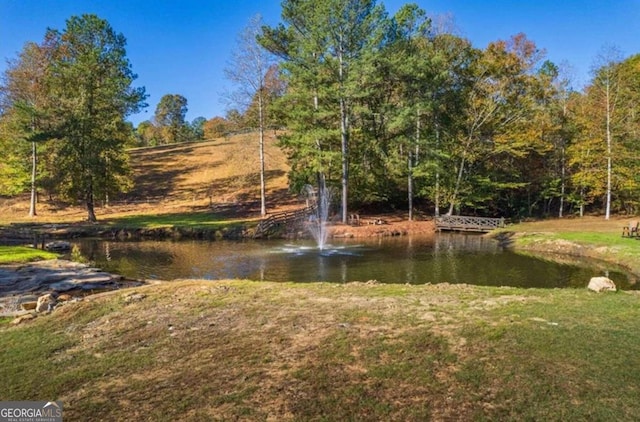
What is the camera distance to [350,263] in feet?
60.5

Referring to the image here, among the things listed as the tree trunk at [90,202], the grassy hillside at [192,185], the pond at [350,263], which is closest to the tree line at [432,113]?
the grassy hillside at [192,185]

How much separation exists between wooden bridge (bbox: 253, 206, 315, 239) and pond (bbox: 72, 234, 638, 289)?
255 cm

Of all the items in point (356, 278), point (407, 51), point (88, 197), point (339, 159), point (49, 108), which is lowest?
point (356, 278)

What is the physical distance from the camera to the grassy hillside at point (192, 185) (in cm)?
3916

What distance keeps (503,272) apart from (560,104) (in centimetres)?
2699

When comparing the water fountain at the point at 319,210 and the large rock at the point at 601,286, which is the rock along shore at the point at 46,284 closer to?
the large rock at the point at 601,286

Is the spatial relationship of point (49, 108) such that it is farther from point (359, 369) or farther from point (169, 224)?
point (359, 369)

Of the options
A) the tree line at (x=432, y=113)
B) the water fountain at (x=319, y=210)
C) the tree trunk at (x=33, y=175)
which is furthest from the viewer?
the tree trunk at (x=33, y=175)

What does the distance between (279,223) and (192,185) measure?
2218 cm

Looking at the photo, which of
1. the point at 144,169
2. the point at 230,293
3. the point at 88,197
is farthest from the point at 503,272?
the point at 144,169

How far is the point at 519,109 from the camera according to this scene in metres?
34.2

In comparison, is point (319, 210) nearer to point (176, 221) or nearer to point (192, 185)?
point (176, 221)

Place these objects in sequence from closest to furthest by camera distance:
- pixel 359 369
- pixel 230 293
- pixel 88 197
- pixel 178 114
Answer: pixel 359 369, pixel 230 293, pixel 88 197, pixel 178 114

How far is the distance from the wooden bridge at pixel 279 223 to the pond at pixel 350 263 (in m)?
2.55
